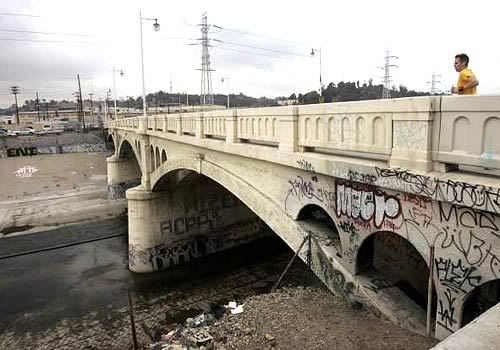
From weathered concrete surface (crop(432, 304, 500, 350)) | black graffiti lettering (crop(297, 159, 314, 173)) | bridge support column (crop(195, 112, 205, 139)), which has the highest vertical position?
bridge support column (crop(195, 112, 205, 139))

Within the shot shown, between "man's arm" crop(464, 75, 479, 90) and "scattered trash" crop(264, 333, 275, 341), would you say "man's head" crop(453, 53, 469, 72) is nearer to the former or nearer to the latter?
"man's arm" crop(464, 75, 479, 90)

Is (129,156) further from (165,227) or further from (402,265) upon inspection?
(402,265)

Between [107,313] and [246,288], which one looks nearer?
[107,313]

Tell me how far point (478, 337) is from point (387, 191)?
3.33 meters

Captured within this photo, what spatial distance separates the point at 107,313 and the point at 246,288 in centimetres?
657

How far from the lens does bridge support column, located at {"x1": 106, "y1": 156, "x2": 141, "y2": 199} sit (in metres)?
41.8

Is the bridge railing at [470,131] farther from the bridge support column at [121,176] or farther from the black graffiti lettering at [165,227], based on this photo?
the bridge support column at [121,176]

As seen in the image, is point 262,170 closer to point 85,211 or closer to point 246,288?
point 246,288

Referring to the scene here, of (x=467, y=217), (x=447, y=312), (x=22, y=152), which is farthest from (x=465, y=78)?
(x=22, y=152)

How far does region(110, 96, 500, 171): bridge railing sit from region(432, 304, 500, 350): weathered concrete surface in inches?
85.2

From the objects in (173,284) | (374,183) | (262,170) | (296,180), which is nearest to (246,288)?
(173,284)

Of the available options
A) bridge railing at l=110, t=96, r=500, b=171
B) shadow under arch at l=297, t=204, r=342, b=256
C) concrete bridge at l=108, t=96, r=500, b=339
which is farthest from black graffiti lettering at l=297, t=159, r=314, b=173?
shadow under arch at l=297, t=204, r=342, b=256

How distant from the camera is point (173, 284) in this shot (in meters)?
20.2

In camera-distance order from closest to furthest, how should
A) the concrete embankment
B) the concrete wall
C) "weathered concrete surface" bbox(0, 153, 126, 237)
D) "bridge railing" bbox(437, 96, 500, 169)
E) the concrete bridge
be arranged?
"bridge railing" bbox(437, 96, 500, 169), the concrete bridge, the concrete wall, "weathered concrete surface" bbox(0, 153, 126, 237), the concrete embankment
